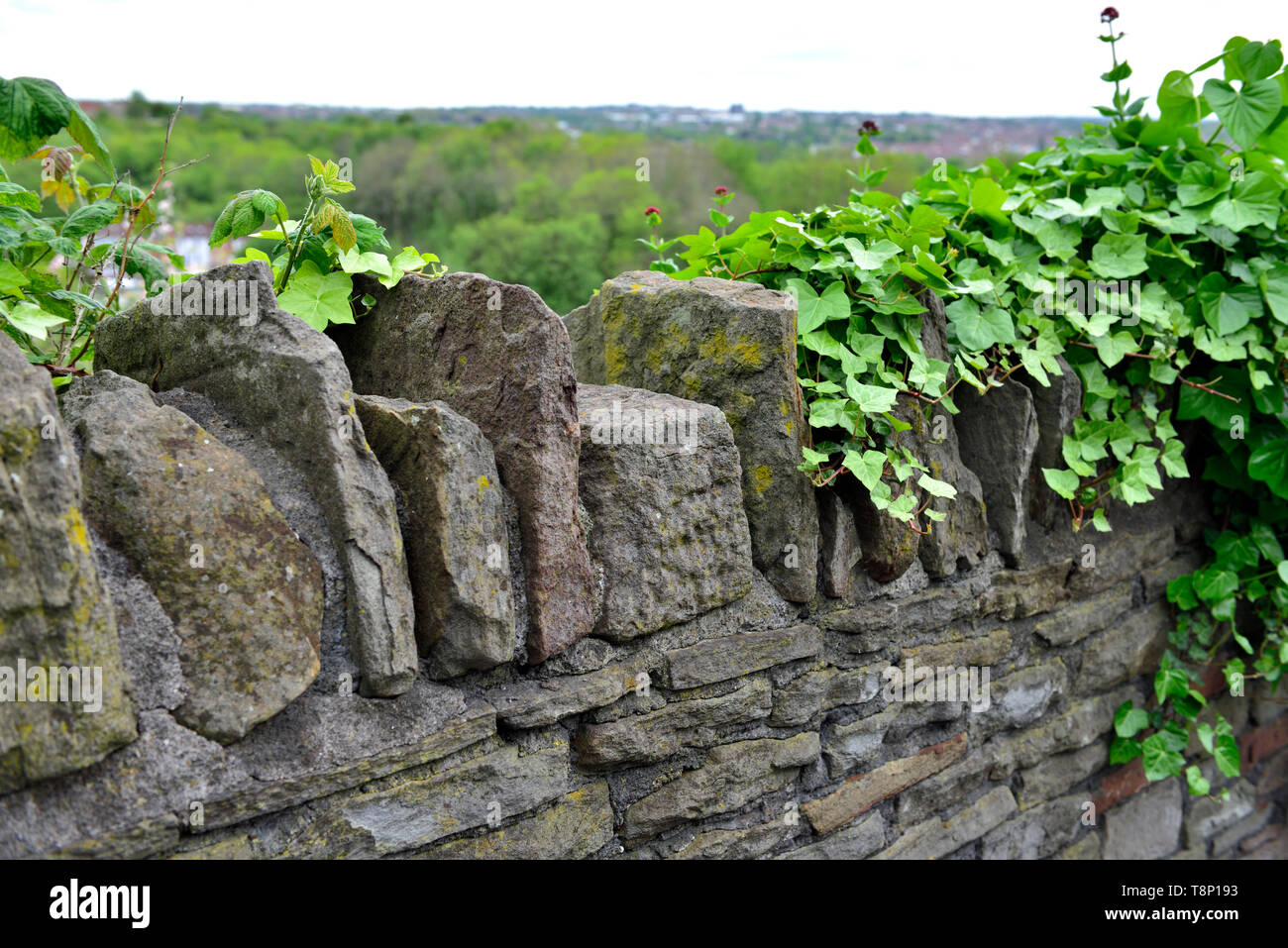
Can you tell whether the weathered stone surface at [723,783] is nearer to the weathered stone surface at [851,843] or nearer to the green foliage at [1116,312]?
the weathered stone surface at [851,843]

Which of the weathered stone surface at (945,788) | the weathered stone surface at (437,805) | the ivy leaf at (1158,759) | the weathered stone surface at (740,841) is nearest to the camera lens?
the weathered stone surface at (437,805)

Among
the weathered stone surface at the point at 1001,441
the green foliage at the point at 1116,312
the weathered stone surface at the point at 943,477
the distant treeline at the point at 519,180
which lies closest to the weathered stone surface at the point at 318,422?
the green foliage at the point at 1116,312

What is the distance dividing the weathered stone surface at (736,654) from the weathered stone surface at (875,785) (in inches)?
12.4

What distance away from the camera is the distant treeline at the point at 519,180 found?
88.4 feet

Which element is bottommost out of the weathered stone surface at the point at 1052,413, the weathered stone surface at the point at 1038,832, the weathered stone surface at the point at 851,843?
the weathered stone surface at the point at 1038,832

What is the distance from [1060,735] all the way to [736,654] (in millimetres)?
1146

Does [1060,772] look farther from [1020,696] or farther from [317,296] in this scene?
[317,296]

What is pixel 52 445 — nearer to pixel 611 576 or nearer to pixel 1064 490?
pixel 611 576

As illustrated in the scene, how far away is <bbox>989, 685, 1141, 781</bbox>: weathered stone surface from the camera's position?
2292 mm

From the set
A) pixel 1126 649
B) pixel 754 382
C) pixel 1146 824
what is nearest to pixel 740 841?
pixel 754 382

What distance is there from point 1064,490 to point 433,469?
4.95 ft

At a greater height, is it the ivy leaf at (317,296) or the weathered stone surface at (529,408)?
the ivy leaf at (317,296)

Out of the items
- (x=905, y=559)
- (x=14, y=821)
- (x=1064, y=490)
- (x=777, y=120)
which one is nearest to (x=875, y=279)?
(x=905, y=559)

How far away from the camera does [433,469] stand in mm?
1378
